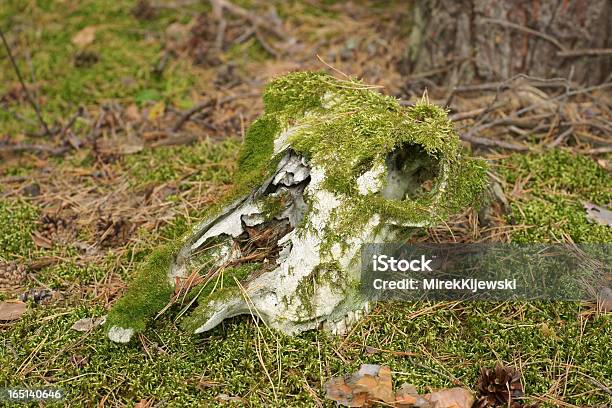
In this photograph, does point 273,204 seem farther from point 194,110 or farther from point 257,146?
point 194,110

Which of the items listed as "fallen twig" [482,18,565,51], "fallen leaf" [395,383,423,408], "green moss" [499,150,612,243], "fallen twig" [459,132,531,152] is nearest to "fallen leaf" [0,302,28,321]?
"fallen leaf" [395,383,423,408]

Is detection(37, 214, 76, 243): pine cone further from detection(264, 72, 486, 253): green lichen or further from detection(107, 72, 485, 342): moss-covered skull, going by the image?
detection(264, 72, 486, 253): green lichen

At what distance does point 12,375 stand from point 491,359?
207 cm

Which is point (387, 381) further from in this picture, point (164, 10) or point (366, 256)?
point (164, 10)

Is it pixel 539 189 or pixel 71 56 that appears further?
pixel 71 56

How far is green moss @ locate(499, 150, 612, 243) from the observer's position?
3371 millimetres

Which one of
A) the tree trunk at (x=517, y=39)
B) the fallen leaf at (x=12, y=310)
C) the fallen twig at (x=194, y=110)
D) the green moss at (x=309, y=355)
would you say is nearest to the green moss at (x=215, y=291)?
the green moss at (x=309, y=355)

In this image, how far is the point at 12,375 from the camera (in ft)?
8.91

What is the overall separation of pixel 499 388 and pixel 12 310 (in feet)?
7.42

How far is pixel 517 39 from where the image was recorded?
468 centimetres

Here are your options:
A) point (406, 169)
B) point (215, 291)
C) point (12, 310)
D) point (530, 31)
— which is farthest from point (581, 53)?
point (12, 310)

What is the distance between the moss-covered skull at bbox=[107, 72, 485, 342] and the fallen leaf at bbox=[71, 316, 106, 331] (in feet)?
0.59

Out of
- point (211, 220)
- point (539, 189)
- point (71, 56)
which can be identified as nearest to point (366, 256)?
point (211, 220)

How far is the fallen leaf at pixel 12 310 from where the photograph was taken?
9.87 ft
